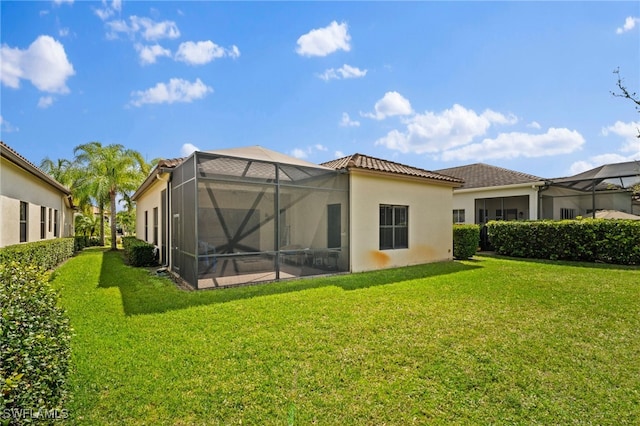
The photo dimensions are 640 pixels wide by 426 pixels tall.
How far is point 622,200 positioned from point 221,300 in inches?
987

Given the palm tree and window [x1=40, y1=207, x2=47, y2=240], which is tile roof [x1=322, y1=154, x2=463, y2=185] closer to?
window [x1=40, y1=207, x2=47, y2=240]


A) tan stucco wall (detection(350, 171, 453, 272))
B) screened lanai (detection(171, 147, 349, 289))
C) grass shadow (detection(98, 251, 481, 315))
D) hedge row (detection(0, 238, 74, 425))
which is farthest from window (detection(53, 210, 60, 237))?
hedge row (detection(0, 238, 74, 425))

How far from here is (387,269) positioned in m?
10.7

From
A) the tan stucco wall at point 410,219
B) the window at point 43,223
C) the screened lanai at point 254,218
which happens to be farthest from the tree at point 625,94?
the window at point 43,223

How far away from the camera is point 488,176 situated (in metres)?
19.0

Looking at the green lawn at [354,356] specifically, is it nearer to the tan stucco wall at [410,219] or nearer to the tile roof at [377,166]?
the tan stucco wall at [410,219]

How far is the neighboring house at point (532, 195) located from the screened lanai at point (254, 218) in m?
11.6

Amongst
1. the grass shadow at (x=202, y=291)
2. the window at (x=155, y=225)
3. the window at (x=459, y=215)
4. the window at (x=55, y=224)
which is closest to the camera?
the grass shadow at (x=202, y=291)

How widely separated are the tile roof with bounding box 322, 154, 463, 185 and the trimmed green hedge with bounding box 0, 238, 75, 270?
8.01 meters

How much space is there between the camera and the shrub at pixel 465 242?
13.6 m

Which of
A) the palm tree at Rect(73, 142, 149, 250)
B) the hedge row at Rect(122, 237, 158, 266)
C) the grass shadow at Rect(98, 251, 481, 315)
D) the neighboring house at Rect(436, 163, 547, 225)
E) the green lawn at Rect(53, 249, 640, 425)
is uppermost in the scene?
the palm tree at Rect(73, 142, 149, 250)

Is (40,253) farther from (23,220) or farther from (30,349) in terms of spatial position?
(30,349)

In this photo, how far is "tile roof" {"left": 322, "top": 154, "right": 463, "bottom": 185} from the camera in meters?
10.3

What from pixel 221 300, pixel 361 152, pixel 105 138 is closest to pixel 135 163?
pixel 105 138
